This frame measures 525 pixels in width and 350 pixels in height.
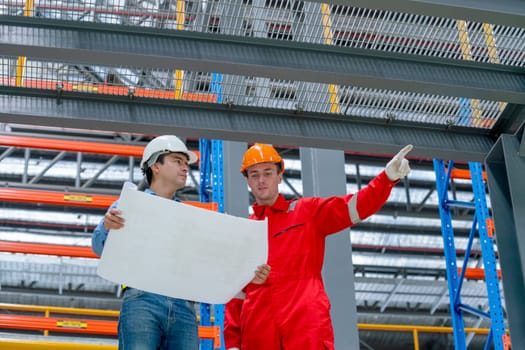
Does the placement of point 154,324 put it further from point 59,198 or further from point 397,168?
point 59,198

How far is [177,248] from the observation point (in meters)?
3.91

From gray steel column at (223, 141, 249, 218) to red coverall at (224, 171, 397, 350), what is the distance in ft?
6.73

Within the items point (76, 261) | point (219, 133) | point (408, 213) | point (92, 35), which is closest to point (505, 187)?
point (219, 133)

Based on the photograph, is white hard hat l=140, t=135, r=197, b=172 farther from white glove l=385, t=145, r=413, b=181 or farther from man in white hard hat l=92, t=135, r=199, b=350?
white glove l=385, t=145, r=413, b=181

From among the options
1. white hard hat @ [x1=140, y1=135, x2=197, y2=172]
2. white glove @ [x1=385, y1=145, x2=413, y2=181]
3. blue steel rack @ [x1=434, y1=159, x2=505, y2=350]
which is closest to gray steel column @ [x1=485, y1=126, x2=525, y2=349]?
white glove @ [x1=385, y1=145, x2=413, y2=181]

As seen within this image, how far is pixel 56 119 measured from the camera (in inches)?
201

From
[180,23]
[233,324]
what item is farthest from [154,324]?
[180,23]

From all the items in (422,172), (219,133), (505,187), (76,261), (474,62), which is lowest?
(505,187)

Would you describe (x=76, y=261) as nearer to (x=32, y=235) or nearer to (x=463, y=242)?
(x=32, y=235)

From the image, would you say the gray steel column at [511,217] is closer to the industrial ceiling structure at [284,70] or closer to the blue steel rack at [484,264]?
the industrial ceiling structure at [284,70]

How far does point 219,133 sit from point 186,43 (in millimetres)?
754

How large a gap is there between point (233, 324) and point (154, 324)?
0.84 m

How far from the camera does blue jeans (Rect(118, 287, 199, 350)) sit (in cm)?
381

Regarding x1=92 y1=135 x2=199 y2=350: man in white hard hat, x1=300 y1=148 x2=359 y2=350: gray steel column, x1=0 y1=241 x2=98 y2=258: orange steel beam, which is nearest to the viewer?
x1=92 y1=135 x2=199 y2=350: man in white hard hat
